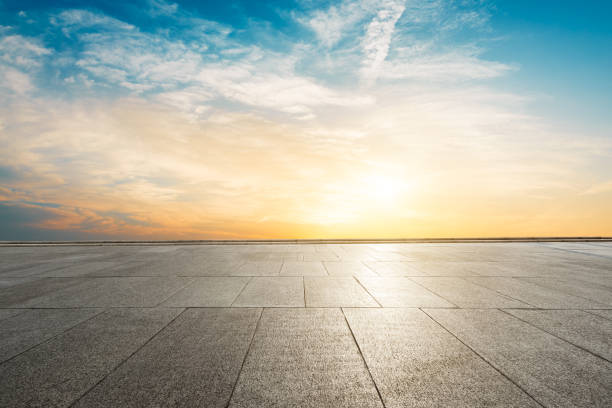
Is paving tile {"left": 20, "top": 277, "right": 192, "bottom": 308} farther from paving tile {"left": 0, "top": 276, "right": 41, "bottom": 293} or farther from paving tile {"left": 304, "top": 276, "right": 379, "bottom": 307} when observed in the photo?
paving tile {"left": 304, "top": 276, "right": 379, "bottom": 307}

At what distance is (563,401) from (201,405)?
13.7 ft

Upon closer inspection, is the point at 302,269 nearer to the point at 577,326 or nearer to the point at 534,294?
the point at 534,294

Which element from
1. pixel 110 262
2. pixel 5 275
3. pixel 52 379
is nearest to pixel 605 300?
pixel 52 379

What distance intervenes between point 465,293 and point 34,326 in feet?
32.7

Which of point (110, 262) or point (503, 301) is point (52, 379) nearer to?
point (503, 301)

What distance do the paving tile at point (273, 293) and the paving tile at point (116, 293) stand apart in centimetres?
208

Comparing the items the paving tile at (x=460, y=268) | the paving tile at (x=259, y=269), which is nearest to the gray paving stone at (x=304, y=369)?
the paving tile at (x=259, y=269)

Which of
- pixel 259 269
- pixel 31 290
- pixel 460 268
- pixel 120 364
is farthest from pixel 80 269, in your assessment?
pixel 460 268

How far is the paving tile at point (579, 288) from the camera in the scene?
265 inches

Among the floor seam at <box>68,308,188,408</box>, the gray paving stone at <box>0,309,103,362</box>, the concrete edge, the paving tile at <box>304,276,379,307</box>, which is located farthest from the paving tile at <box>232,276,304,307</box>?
the concrete edge

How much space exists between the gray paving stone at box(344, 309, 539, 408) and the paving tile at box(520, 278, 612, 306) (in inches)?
211

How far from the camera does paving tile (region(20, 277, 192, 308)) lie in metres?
6.21

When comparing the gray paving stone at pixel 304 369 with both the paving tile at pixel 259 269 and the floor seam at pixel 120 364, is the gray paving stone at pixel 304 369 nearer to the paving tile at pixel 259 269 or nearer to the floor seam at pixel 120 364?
the floor seam at pixel 120 364

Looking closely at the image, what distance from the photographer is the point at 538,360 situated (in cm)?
376
